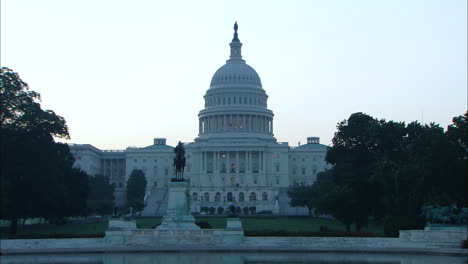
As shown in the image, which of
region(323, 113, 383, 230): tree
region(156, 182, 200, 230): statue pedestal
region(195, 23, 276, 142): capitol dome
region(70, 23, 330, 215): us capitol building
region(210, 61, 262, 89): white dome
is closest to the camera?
region(156, 182, 200, 230): statue pedestal

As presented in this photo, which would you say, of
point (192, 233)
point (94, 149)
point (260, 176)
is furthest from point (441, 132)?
point (94, 149)

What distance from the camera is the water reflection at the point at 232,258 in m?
27.9

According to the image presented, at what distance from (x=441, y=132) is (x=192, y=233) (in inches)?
821

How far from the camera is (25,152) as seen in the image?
48.2 metres

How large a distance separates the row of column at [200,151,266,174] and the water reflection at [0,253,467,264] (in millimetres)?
107686

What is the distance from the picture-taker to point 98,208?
94.6 metres

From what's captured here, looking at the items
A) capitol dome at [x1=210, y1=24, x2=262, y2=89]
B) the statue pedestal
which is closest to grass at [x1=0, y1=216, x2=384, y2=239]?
the statue pedestal

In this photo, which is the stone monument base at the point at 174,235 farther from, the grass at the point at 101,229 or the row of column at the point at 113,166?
the row of column at the point at 113,166

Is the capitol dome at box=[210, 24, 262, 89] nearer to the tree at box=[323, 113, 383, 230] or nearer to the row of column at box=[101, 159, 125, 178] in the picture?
the row of column at box=[101, 159, 125, 178]

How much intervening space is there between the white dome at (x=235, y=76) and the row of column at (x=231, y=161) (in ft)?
58.4

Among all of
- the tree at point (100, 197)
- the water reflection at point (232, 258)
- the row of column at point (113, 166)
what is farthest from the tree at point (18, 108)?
the row of column at point (113, 166)

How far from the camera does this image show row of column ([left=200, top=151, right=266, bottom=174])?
14012cm

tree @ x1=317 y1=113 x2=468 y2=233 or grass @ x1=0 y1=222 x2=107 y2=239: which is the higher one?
tree @ x1=317 y1=113 x2=468 y2=233

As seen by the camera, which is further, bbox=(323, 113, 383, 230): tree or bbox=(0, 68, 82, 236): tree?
bbox=(323, 113, 383, 230): tree
